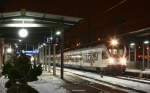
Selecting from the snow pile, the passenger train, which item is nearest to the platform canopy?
the snow pile

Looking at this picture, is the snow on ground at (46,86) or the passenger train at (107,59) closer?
the snow on ground at (46,86)

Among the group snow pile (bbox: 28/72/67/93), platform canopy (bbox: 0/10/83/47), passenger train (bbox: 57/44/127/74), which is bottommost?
snow pile (bbox: 28/72/67/93)

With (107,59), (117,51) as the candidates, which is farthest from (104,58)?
(117,51)

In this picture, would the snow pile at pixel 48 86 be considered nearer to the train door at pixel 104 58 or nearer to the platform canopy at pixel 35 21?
the platform canopy at pixel 35 21

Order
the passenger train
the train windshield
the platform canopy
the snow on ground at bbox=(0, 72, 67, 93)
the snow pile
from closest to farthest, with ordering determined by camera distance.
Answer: the snow on ground at bbox=(0, 72, 67, 93) < the snow pile < the platform canopy < the passenger train < the train windshield

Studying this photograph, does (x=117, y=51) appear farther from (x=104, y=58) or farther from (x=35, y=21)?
(x=35, y=21)

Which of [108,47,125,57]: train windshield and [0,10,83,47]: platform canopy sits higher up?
[0,10,83,47]: platform canopy

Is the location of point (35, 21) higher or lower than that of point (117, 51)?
higher

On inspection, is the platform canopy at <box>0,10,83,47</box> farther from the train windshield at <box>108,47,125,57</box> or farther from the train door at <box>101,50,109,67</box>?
the train windshield at <box>108,47,125,57</box>

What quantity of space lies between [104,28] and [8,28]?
169 feet

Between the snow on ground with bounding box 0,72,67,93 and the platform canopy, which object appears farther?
the platform canopy

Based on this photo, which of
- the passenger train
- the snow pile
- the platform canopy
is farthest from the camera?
the passenger train

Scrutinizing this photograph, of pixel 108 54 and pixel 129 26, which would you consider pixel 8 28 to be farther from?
pixel 129 26

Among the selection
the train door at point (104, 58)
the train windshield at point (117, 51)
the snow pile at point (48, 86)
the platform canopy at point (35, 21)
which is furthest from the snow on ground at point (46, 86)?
the train windshield at point (117, 51)
